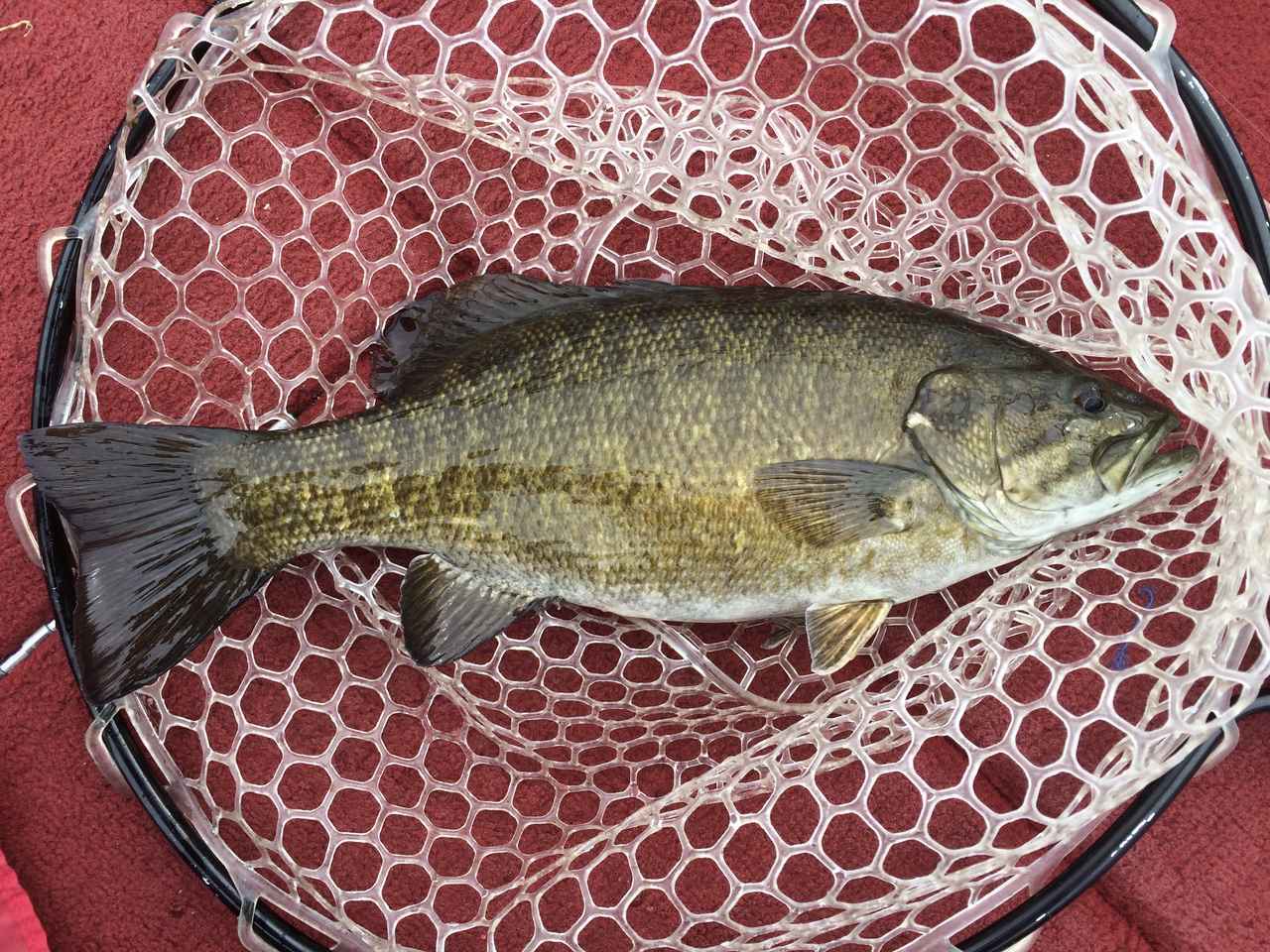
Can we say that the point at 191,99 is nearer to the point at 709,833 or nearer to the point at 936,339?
the point at 936,339

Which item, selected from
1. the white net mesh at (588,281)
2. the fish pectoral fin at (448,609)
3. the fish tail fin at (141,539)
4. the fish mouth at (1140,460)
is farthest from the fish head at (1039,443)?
the fish tail fin at (141,539)

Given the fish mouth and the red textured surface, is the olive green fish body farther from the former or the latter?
the red textured surface

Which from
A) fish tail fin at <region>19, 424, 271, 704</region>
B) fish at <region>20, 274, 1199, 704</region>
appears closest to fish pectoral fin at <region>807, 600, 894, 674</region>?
fish at <region>20, 274, 1199, 704</region>

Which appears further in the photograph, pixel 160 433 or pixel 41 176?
pixel 41 176

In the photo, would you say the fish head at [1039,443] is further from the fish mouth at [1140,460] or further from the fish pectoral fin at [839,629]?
the fish pectoral fin at [839,629]

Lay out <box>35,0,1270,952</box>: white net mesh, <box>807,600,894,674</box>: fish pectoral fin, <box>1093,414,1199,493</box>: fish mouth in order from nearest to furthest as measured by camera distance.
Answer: <box>1093,414,1199,493</box>: fish mouth → <box>807,600,894,674</box>: fish pectoral fin → <box>35,0,1270,952</box>: white net mesh

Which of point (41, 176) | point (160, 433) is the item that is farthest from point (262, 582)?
point (41, 176)
